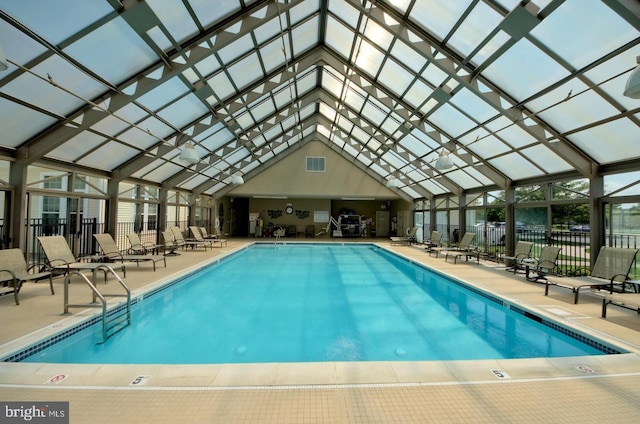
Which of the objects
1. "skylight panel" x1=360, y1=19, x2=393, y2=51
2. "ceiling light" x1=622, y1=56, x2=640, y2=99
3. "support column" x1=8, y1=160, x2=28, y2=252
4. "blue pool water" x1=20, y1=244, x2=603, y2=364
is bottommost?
"blue pool water" x1=20, y1=244, x2=603, y2=364

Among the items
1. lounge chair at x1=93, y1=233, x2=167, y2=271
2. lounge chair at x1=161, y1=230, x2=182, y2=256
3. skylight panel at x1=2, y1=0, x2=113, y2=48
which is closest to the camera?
skylight panel at x1=2, y1=0, x2=113, y2=48

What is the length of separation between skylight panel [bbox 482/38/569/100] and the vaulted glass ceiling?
3 centimetres

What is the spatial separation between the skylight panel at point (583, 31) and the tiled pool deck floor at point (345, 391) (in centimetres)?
373

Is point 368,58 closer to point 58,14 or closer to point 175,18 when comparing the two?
point 175,18

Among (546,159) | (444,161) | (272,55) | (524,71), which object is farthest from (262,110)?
(546,159)

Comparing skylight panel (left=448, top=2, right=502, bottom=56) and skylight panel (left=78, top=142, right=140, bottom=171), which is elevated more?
skylight panel (left=448, top=2, right=502, bottom=56)

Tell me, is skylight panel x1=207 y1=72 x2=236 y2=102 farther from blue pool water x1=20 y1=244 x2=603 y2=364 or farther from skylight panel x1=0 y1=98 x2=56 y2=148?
blue pool water x1=20 y1=244 x2=603 y2=364

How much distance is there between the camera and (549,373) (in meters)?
2.76

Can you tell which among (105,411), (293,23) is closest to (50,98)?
(293,23)

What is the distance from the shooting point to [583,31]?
4.02m

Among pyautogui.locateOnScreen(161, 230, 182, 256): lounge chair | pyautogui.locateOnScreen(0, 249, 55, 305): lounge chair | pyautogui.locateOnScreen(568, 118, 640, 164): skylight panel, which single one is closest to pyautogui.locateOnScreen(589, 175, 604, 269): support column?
pyautogui.locateOnScreen(568, 118, 640, 164): skylight panel

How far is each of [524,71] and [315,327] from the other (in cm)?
541

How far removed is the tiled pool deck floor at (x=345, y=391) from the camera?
2109 millimetres

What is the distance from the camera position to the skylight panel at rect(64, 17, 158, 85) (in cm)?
436
